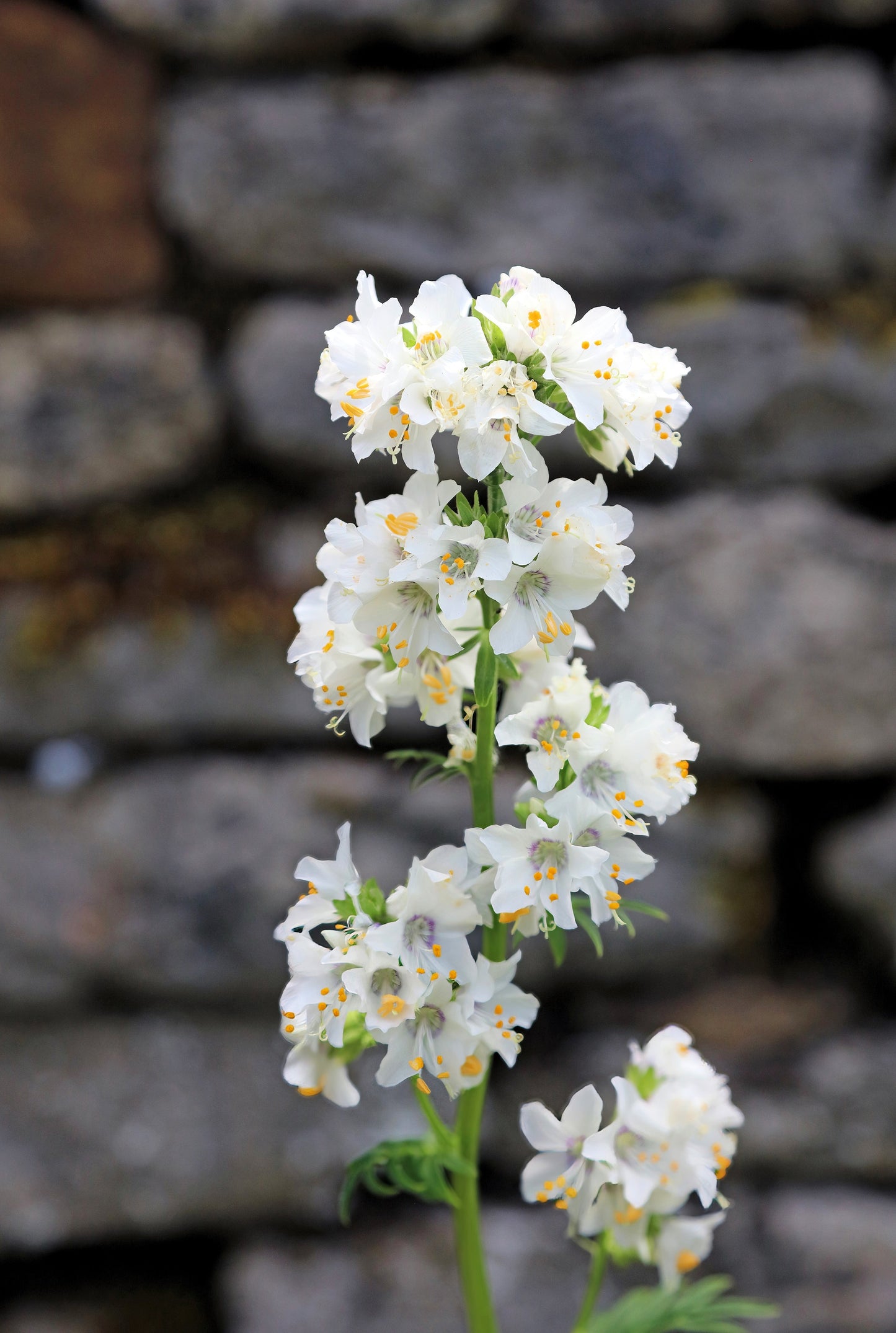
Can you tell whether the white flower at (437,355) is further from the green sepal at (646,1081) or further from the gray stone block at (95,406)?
the gray stone block at (95,406)

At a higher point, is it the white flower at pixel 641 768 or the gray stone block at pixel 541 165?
the gray stone block at pixel 541 165

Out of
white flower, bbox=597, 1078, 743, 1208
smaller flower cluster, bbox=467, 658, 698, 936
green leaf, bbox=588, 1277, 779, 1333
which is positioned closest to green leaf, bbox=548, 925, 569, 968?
smaller flower cluster, bbox=467, 658, 698, 936

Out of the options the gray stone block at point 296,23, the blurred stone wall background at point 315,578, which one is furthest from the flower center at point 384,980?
the gray stone block at point 296,23

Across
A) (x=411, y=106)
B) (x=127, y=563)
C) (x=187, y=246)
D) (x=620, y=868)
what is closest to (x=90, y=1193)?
(x=127, y=563)

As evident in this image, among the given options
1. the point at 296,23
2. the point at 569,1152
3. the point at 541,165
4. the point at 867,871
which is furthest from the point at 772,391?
the point at 569,1152

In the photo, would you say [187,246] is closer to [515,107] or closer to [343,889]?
[515,107]

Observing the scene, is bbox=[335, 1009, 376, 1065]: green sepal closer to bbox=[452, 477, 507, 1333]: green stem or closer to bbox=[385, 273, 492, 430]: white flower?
bbox=[452, 477, 507, 1333]: green stem
